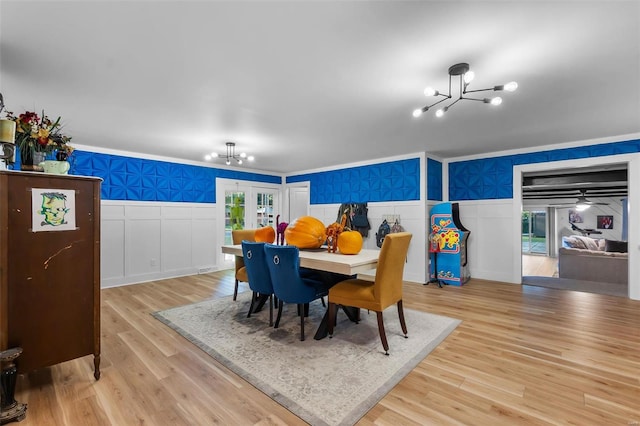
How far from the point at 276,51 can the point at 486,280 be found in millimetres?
5304

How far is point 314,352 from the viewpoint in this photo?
2.53m

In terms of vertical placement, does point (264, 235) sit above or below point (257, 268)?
above

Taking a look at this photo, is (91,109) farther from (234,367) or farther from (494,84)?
(494,84)

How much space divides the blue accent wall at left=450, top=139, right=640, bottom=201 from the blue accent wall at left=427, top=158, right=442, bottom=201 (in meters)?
0.24

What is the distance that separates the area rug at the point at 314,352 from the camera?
1880mm

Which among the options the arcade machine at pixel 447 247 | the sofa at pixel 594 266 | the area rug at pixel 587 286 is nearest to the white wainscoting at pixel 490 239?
the arcade machine at pixel 447 247

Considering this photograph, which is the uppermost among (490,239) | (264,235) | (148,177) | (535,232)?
(148,177)

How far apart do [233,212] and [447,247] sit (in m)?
4.63

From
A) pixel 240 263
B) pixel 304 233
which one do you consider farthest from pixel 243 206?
pixel 304 233

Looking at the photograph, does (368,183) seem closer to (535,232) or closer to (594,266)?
(594,266)

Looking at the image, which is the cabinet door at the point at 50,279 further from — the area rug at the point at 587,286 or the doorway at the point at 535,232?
the doorway at the point at 535,232

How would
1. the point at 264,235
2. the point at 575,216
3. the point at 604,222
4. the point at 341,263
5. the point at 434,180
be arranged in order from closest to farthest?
the point at 341,263 → the point at 264,235 → the point at 434,180 → the point at 604,222 → the point at 575,216

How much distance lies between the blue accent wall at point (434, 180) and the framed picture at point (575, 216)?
29.6 feet

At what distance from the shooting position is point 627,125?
3668 millimetres
